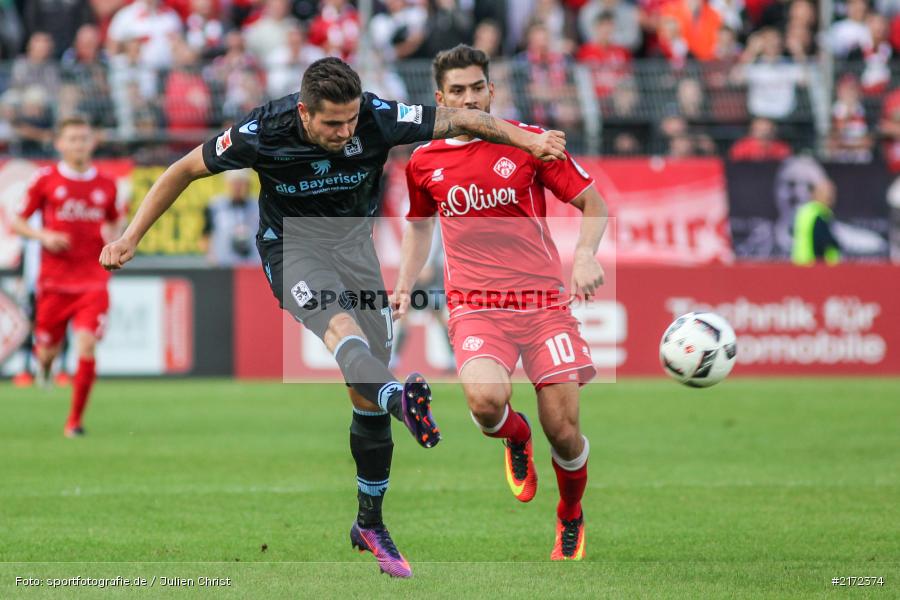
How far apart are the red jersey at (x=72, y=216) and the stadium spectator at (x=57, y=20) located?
720 centimetres

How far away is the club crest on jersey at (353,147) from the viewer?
6559 millimetres

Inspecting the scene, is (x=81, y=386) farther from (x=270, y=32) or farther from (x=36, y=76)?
(x=270, y=32)

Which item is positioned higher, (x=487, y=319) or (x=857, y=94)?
(x=857, y=94)

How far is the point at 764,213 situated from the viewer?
1800 centimetres

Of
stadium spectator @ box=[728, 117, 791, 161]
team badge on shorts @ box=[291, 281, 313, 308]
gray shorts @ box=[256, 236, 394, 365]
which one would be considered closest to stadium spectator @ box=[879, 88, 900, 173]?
stadium spectator @ box=[728, 117, 791, 161]

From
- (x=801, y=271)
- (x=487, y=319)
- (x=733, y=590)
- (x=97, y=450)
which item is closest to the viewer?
(x=733, y=590)

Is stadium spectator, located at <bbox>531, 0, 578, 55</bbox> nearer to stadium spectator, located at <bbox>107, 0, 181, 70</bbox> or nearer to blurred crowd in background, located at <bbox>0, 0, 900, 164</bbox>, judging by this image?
blurred crowd in background, located at <bbox>0, 0, 900, 164</bbox>

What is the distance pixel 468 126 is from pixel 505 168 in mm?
836

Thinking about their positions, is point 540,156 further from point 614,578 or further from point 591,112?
point 591,112

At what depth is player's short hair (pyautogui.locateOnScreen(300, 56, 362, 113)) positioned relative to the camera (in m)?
6.16

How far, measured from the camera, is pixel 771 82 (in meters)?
18.9

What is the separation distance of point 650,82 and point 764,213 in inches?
94.4

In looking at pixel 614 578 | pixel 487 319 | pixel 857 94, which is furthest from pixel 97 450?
pixel 857 94

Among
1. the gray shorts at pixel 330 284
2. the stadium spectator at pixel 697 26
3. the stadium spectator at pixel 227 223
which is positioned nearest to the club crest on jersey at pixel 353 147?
the gray shorts at pixel 330 284
